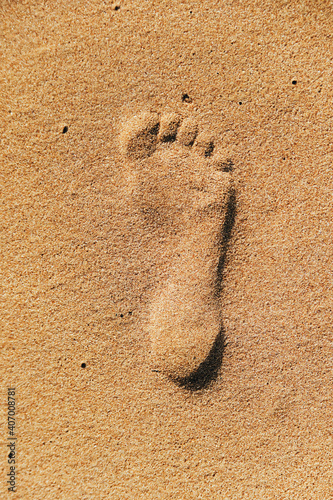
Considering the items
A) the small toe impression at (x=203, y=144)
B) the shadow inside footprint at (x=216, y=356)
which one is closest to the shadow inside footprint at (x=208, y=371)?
the shadow inside footprint at (x=216, y=356)

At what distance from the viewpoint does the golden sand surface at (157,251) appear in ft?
4.97

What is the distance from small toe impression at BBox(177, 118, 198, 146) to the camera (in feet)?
4.95

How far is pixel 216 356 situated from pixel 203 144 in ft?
2.46

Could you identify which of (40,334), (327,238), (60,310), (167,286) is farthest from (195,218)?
(40,334)

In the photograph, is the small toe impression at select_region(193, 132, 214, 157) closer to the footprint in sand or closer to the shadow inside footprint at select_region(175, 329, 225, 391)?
the footprint in sand

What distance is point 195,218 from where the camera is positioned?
59.7 inches

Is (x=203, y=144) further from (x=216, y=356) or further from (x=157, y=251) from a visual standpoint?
(x=216, y=356)

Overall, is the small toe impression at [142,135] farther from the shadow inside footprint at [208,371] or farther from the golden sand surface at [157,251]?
the shadow inside footprint at [208,371]

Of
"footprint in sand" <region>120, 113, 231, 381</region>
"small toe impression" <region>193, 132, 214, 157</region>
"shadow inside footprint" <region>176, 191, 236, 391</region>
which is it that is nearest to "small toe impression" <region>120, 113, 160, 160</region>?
"footprint in sand" <region>120, 113, 231, 381</region>

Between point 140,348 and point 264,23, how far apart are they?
1.23m

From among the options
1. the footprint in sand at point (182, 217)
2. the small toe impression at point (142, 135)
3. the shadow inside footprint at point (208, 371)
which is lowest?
the shadow inside footprint at point (208, 371)

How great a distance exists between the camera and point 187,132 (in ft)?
4.95

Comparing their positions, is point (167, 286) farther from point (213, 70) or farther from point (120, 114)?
point (213, 70)

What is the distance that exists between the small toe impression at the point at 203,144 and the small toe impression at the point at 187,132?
20 mm
